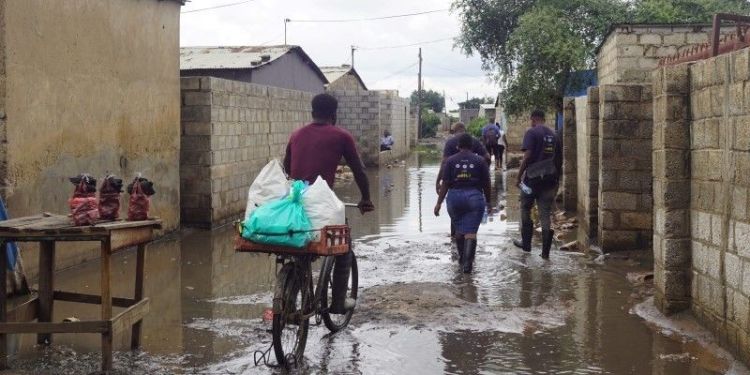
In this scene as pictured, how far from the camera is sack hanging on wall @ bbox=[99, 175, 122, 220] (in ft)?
18.3

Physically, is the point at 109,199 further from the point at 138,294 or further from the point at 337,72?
the point at 337,72

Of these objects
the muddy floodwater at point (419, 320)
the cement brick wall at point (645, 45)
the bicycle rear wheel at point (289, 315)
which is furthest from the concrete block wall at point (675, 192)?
the cement brick wall at point (645, 45)

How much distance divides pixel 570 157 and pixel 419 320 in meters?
8.19

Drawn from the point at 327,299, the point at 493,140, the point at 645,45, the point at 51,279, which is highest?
the point at 645,45

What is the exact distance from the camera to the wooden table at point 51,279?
206 inches

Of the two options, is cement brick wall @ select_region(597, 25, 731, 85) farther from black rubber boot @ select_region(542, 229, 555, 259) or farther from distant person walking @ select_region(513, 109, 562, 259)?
black rubber boot @ select_region(542, 229, 555, 259)

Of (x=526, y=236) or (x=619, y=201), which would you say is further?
(x=526, y=236)

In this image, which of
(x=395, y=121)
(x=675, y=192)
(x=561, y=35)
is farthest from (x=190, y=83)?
(x=395, y=121)

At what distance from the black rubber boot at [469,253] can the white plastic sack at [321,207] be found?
3653mm

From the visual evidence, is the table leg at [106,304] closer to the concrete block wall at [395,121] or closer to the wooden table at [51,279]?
the wooden table at [51,279]

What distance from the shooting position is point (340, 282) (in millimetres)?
6543

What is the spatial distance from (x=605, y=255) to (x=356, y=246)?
3253mm

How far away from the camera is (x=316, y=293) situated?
6219mm

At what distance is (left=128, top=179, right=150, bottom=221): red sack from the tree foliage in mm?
15763
